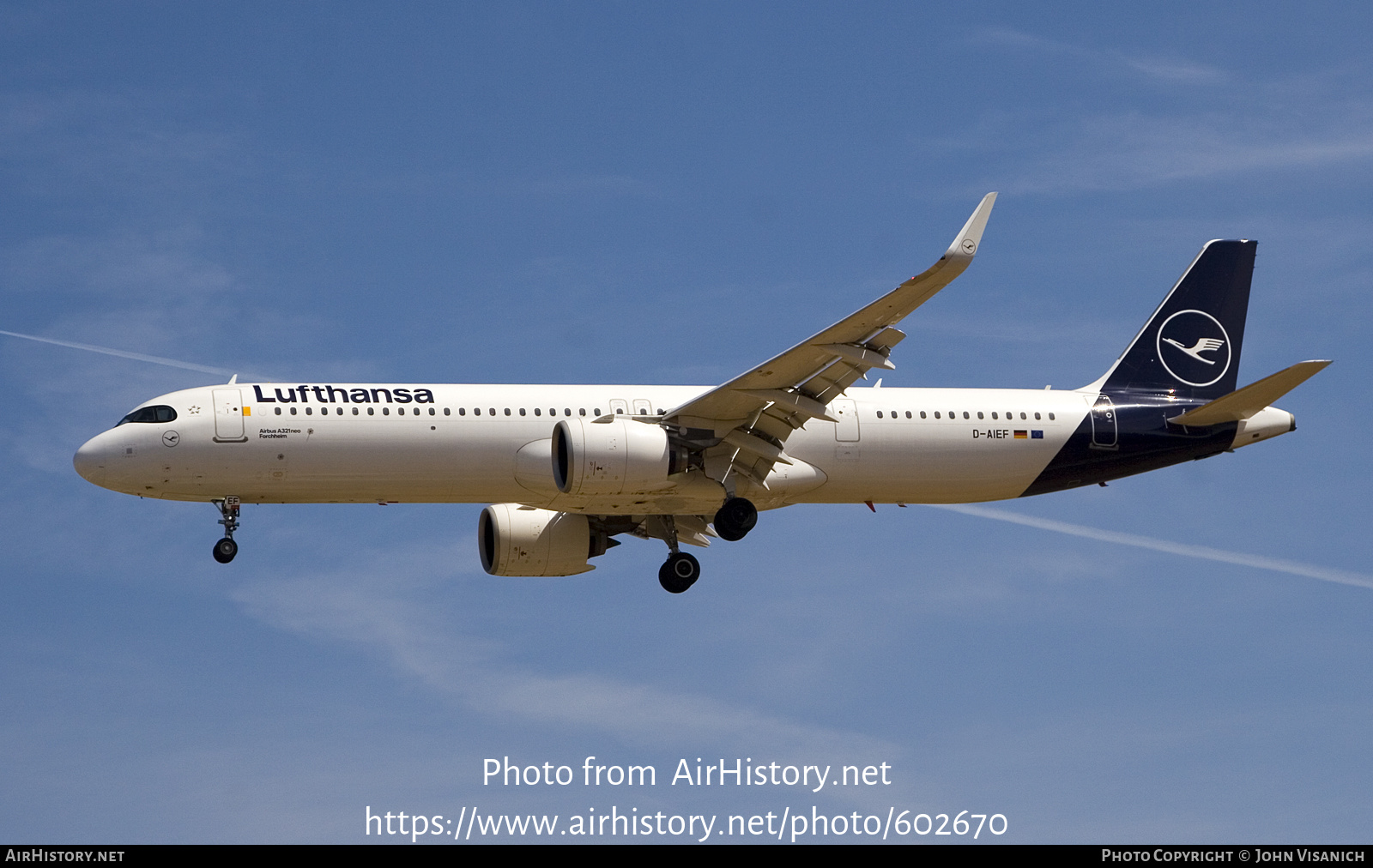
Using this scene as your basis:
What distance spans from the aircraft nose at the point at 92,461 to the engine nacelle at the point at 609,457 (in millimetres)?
9235

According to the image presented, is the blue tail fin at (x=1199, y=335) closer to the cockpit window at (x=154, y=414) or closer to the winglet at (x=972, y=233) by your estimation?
the winglet at (x=972, y=233)

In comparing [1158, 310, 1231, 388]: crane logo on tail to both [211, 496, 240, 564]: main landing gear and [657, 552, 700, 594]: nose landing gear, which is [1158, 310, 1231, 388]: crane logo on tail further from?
[211, 496, 240, 564]: main landing gear

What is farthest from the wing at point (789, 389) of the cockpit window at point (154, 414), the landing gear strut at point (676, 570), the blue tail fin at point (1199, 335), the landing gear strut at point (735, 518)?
the cockpit window at point (154, 414)

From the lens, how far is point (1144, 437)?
41.8 m

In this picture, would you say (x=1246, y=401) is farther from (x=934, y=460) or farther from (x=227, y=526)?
(x=227, y=526)

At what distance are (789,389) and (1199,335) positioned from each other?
12544mm

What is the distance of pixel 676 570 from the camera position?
1660 inches

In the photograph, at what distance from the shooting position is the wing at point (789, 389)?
33844mm

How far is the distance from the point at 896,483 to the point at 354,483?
38.2 ft

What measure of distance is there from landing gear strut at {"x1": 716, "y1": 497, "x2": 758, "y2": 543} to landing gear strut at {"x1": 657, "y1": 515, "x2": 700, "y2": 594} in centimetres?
326

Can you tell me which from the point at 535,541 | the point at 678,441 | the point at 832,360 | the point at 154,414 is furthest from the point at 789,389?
the point at 154,414
